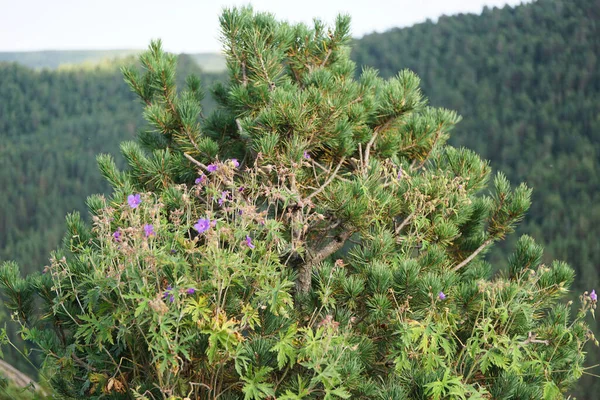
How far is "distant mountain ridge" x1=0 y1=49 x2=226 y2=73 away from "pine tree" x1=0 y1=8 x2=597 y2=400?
23.5 metres

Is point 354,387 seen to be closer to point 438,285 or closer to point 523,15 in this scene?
point 438,285

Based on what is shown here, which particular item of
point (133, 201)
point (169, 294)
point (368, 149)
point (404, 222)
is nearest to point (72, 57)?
point (368, 149)

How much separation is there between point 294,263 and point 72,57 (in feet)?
98.2

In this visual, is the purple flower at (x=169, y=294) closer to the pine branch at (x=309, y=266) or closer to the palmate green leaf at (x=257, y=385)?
the palmate green leaf at (x=257, y=385)

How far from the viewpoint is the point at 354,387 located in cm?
229

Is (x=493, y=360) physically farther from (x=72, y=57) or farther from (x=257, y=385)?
(x=72, y=57)

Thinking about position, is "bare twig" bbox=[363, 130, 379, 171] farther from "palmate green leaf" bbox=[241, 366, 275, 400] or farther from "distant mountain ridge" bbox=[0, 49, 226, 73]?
"distant mountain ridge" bbox=[0, 49, 226, 73]

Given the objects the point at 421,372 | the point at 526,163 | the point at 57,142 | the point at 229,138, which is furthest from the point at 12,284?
the point at 57,142

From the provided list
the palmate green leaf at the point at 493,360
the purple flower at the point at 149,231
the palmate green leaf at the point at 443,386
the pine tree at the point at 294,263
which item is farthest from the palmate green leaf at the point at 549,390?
the purple flower at the point at 149,231

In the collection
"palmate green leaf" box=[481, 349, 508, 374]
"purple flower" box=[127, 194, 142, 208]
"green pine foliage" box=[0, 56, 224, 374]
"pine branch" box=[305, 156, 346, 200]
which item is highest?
"purple flower" box=[127, 194, 142, 208]

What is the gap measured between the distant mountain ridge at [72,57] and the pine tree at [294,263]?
Answer: 23.5 m

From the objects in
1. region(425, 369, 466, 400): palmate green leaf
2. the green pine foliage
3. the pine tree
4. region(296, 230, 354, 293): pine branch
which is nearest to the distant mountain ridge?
the green pine foliage

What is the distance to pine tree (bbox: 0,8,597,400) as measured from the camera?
2082 millimetres

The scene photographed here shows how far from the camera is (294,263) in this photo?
2.92 metres
